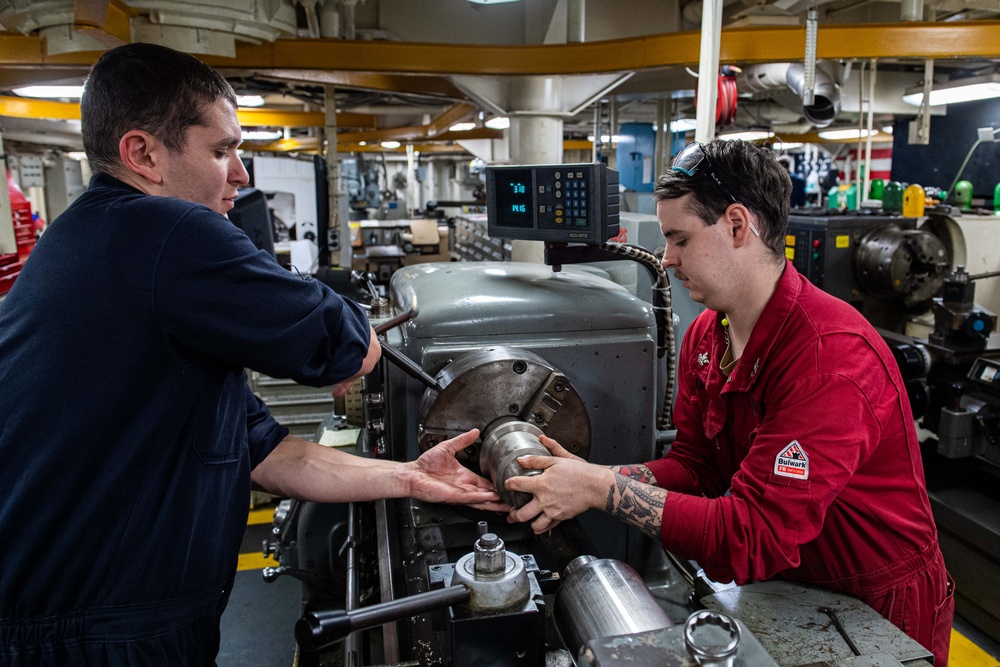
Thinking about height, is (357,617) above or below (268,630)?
above

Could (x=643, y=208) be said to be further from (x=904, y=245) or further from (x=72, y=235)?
(x=72, y=235)

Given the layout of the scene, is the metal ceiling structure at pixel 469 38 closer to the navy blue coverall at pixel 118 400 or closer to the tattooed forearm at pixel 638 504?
the navy blue coverall at pixel 118 400

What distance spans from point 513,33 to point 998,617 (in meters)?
3.15

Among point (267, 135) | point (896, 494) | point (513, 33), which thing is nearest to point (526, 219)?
point (896, 494)

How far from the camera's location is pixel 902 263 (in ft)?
10.6

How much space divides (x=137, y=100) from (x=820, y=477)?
1.00 meters

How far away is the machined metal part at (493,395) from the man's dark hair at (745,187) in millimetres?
354

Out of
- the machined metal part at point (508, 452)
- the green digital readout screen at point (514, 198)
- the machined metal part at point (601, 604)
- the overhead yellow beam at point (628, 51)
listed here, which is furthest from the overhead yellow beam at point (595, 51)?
the machined metal part at point (601, 604)

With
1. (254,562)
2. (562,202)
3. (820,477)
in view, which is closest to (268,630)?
(254,562)

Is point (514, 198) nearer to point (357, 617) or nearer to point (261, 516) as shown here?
point (357, 617)

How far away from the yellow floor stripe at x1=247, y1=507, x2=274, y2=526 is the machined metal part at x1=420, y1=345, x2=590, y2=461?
2362 millimetres

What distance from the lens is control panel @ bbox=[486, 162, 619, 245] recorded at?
138 centimetres

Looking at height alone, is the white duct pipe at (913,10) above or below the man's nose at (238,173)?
above

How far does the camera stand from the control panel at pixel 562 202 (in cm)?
138
